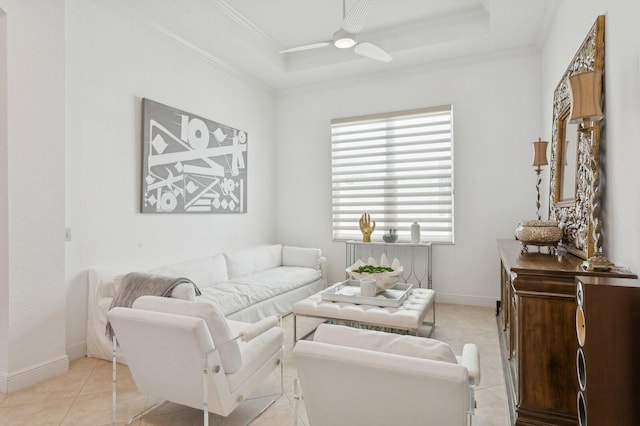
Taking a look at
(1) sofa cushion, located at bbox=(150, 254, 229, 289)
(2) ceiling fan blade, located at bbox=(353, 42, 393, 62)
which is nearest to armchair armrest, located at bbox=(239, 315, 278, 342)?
(1) sofa cushion, located at bbox=(150, 254, 229, 289)

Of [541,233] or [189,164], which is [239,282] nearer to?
[189,164]

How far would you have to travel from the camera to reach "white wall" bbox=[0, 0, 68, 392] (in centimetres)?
249

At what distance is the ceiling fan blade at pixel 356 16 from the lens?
2889mm

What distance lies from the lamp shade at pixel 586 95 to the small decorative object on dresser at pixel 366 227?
129 inches

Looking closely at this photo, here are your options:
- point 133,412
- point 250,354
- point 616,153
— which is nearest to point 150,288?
point 133,412

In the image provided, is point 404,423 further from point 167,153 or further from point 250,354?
point 167,153

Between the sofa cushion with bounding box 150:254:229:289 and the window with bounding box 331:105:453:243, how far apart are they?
79.1 inches

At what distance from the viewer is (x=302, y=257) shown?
Result: 5.11m

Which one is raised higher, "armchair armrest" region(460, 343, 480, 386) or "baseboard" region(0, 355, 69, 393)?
"armchair armrest" region(460, 343, 480, 386)

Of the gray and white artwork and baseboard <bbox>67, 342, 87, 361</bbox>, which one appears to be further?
the gray and white artwork

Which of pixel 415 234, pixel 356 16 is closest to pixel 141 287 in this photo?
pixel 356 16

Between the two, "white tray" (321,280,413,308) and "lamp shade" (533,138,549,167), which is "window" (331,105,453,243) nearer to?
"lamp shade" (533,138,549,167)

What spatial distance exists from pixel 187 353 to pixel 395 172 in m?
3.95

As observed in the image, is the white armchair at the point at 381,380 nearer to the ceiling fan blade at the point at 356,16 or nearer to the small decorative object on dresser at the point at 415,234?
the ceiling fan blade at the point at 356,16
